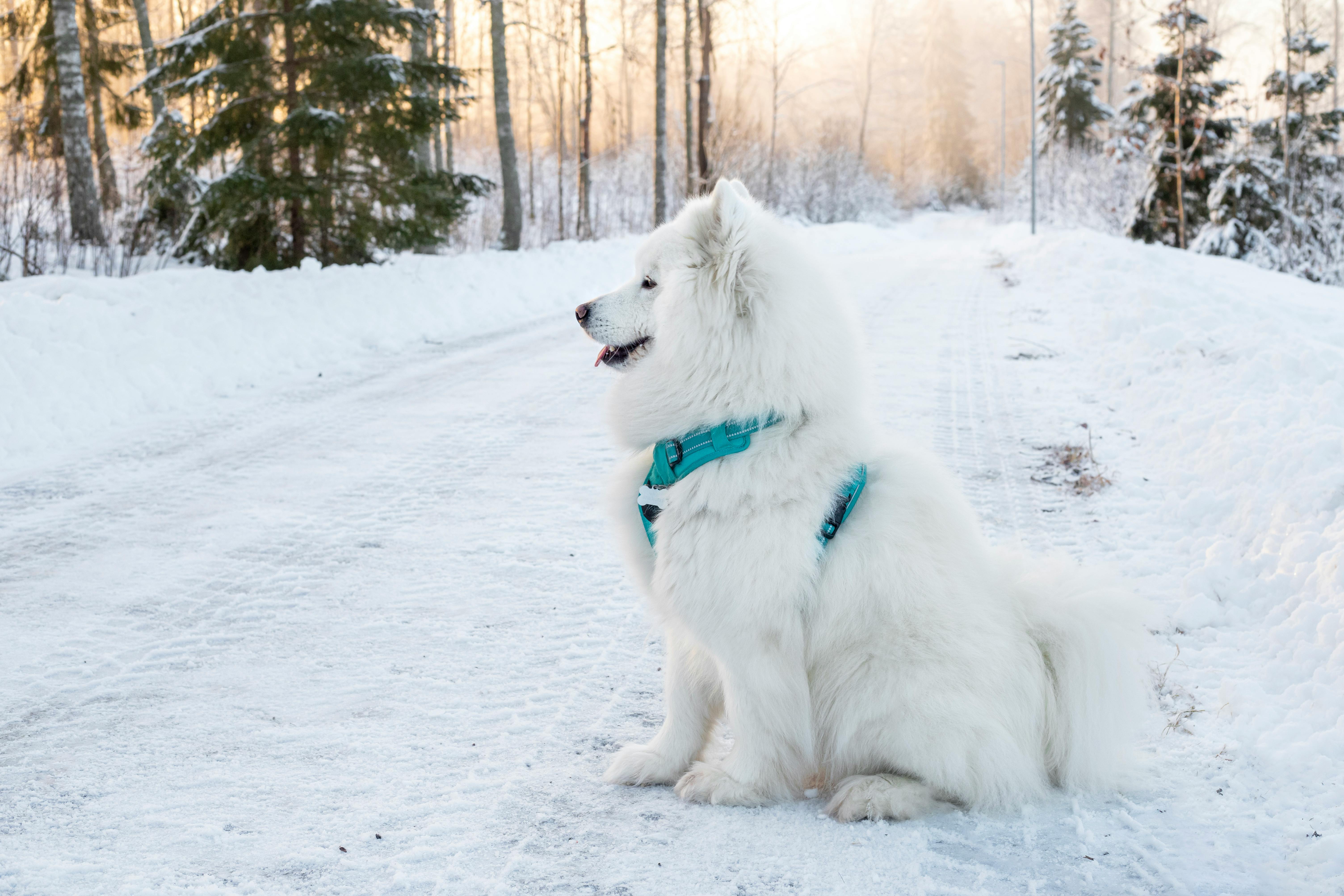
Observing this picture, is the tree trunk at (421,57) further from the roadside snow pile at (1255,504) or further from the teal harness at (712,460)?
the teal harness at (712,460)

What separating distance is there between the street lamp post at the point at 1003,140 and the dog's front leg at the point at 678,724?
38216 millimetres

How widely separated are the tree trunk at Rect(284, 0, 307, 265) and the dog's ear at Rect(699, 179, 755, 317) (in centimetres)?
1063

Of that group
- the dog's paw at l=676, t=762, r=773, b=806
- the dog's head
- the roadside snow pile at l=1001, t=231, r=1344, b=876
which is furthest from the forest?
the dog's paw at l=676, t=762, r=773, b=806

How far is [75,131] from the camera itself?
12.7 m

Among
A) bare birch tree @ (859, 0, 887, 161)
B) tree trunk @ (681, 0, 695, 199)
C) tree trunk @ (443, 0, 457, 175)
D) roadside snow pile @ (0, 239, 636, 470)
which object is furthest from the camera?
bare birch tree @ (859, 0, 887, 161)

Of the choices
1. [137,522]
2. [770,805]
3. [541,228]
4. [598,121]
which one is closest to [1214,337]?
[770,805]

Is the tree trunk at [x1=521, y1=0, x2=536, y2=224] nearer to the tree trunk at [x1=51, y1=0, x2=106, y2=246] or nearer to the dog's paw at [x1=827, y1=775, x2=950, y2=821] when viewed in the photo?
the tree trunk at [x1=51, y1=0, x2=106, y2=246]

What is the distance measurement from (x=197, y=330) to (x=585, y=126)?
18328 mm

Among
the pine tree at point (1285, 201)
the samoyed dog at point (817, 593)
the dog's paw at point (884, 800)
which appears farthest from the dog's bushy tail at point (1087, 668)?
the pine tree at point (1285, 201)

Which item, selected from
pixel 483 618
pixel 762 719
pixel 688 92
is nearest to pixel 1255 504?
pixel 762 719

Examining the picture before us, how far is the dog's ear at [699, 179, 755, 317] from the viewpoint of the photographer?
268 cm

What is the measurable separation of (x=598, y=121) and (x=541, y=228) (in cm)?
3652

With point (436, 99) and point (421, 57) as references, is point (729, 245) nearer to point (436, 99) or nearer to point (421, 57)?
point (436, 99)

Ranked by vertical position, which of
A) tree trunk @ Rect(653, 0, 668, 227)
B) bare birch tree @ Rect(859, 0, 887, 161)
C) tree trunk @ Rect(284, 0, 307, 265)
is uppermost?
bare birch tree @ Rect(859, 0, 887, 161)
